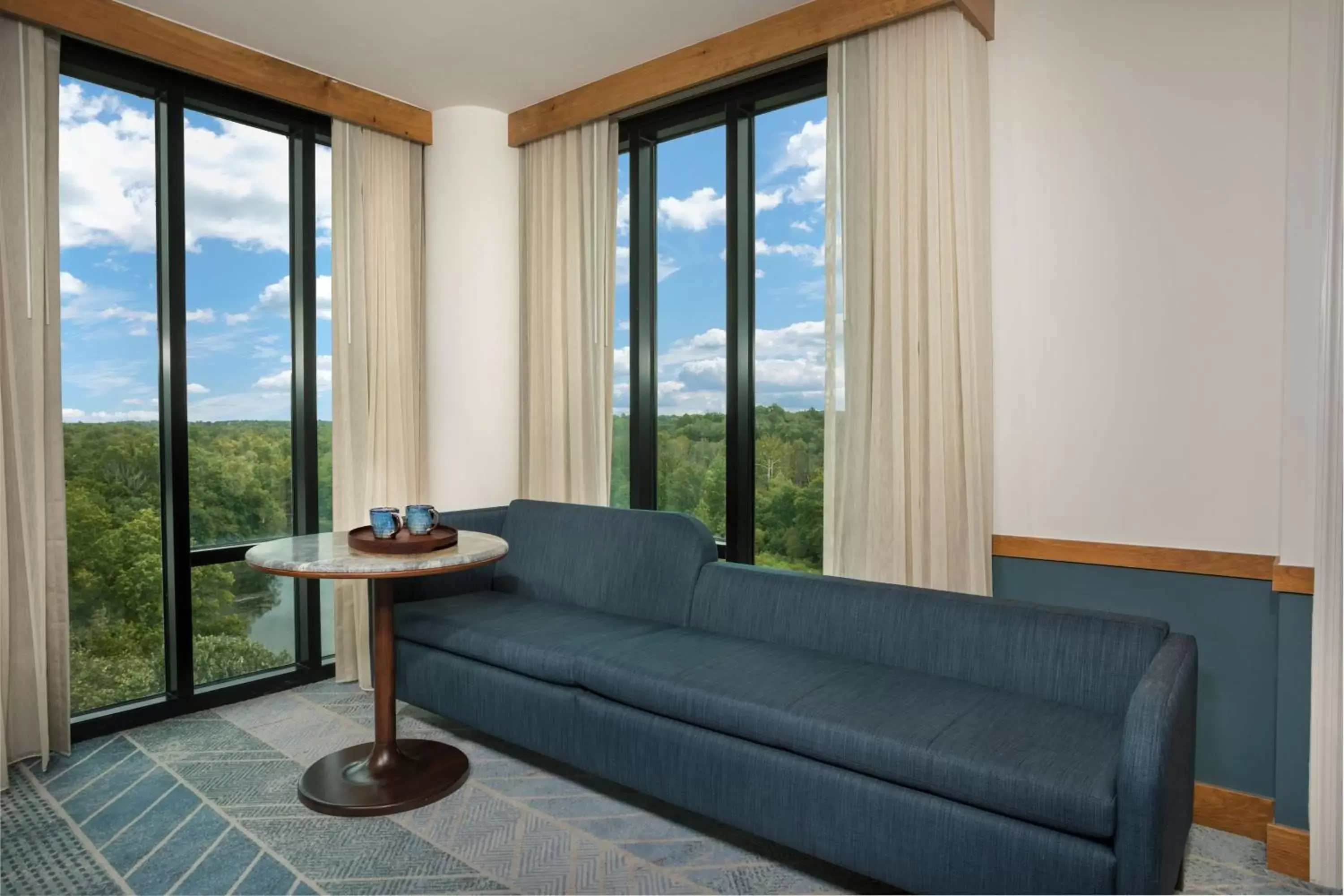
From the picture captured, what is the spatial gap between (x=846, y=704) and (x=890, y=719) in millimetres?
129

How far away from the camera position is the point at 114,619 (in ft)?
10.2

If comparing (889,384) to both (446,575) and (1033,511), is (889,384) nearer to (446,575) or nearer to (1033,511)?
(1033,511)

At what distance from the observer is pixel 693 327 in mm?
3660

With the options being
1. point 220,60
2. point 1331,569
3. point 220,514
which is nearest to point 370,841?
point 220,514

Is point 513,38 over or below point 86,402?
over

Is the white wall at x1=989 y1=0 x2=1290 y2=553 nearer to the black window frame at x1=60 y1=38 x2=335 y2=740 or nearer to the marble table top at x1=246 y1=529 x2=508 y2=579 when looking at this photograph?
the marble table top at x1=246 y1=529 x2=508 y2=579

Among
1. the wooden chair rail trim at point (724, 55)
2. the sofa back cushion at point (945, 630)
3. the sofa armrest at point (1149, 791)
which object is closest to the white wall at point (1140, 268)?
the wooden chair rail trim at point (724, 55)

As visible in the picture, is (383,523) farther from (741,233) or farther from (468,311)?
(741,233)

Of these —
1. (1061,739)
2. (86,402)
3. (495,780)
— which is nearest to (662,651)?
(495,780)

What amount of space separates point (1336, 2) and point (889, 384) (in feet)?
5.05

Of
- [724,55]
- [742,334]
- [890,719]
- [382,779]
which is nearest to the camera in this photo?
[890,719]

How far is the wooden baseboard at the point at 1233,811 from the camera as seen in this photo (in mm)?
2248

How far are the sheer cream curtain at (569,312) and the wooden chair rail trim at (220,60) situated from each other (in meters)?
0.73

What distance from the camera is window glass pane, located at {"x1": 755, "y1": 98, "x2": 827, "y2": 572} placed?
3.24m
